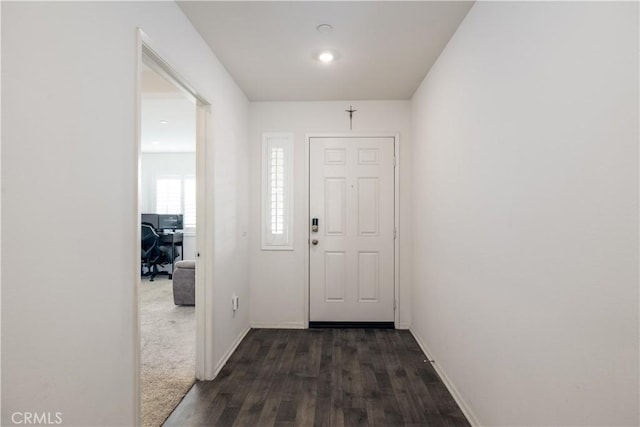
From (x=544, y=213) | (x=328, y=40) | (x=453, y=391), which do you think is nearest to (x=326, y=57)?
(x=328, y=40)

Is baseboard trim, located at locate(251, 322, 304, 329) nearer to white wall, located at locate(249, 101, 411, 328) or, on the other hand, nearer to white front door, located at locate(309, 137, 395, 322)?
white wall, located at locate(249, 101, 411, 328)

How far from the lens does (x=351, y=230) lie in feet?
12.4

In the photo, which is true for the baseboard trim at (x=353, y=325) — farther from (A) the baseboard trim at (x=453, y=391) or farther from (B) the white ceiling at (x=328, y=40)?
(B) the white ceiling at (x=328, y=40)

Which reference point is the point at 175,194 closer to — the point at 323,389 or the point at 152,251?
the point at 152,251

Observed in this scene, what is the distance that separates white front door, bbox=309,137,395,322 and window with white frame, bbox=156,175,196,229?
4384mm

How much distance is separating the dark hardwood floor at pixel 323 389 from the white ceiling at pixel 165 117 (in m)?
2.13

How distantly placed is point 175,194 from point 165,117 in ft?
9.41

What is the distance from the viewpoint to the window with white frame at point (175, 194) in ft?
23.8

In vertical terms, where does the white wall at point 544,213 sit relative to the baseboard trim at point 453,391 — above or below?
above

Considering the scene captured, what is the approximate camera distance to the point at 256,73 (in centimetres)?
301

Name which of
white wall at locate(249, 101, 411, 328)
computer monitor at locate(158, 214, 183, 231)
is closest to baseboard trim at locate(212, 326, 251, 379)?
white wall at locate(249, 101, 411, 328)

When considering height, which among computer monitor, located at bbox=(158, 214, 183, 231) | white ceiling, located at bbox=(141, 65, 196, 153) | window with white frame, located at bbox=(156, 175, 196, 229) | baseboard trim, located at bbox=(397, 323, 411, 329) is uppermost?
white ceiling, located at bbox=(141, 65, 196, 153)

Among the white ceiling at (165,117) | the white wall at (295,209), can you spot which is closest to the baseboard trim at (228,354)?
the white wall at (295,209)

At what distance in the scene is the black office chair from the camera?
6.30m
